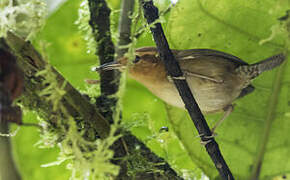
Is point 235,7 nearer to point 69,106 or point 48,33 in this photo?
point 69,106

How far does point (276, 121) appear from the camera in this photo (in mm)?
1078

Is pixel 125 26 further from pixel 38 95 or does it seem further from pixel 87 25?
pixel 38 95

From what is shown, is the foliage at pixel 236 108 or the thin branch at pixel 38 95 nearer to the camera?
the thin branch at pixel 38 95

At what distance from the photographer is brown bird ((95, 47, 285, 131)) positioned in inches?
45.8

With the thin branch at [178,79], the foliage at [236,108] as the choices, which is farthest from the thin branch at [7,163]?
the thin branch at [178,79]

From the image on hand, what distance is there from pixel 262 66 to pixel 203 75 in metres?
0.21

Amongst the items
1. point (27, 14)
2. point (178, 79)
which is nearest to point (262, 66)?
point (178, 79)

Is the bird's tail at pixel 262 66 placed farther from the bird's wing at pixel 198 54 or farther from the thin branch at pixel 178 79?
the thin branch at pixel 178 79

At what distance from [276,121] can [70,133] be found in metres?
0.67

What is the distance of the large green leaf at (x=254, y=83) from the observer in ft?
3.34

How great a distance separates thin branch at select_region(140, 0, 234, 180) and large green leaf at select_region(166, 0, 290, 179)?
28 cm

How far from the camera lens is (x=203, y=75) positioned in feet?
4.05

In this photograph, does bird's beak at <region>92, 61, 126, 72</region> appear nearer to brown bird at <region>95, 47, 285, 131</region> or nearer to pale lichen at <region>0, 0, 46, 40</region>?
brown bird at <region>95, 47, 285, 131</region>

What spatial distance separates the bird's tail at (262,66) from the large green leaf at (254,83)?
2 centimetres
